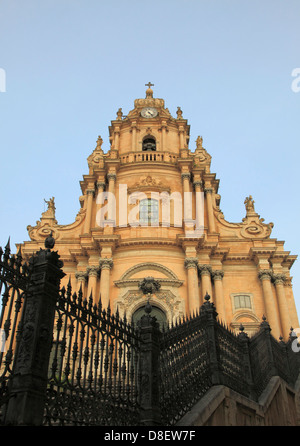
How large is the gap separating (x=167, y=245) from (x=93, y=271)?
164 inches

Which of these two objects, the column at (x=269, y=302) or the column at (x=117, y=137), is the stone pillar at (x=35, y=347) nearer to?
the column at (x=269, y=302)

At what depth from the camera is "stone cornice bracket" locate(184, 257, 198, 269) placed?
2128 centimetres

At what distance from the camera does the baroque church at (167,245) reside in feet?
68.6

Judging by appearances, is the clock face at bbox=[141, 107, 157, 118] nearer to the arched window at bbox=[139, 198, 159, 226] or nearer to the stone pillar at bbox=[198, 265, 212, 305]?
the arched window at bbox=[139, 198, 159, 226]

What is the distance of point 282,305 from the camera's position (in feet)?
69.5

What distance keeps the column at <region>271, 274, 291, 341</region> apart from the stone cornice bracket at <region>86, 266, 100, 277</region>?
374 inches

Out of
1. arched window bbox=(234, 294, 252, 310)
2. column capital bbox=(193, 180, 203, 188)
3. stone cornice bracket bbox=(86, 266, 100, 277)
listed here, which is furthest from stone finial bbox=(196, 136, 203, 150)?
stone cornice bracket bbox=(86, 266, 100, 277)

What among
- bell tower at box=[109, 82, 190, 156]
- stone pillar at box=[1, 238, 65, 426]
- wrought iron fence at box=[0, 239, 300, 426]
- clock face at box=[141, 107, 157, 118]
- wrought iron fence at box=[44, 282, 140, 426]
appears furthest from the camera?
clock face at box=[141, 107, 157, 118]

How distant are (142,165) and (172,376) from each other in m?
19.6
